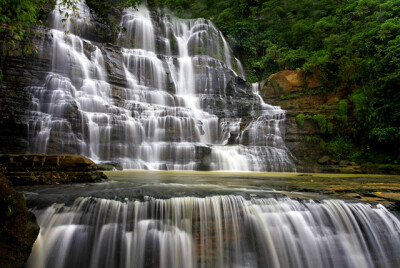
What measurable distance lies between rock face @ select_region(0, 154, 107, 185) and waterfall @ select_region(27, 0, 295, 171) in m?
5.02

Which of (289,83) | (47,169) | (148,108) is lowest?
(47,169)

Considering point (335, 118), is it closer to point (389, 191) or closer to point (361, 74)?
point (361, 74)

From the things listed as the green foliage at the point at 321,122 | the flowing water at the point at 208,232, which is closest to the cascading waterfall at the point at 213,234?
the flowing water at the point at 208,232

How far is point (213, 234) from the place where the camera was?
404cm

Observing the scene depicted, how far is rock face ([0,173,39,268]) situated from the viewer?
3.04m

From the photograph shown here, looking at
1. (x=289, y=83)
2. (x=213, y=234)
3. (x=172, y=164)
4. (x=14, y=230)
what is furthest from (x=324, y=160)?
(x=14, y=230)

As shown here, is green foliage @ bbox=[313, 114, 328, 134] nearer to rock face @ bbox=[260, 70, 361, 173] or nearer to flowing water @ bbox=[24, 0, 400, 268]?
rock face @ bbox=[260, 70, 361, 173]

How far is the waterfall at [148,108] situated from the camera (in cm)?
1370

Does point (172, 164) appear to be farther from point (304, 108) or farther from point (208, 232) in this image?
point (304, 108)

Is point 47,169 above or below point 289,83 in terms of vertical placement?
below

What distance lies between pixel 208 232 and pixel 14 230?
2.74 metres

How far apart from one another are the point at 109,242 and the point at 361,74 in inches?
764

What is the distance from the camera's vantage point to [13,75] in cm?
1436

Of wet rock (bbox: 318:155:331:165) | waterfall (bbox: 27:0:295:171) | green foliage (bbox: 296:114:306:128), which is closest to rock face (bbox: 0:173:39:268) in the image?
waterfall (bbox: 27:0:295:171)
